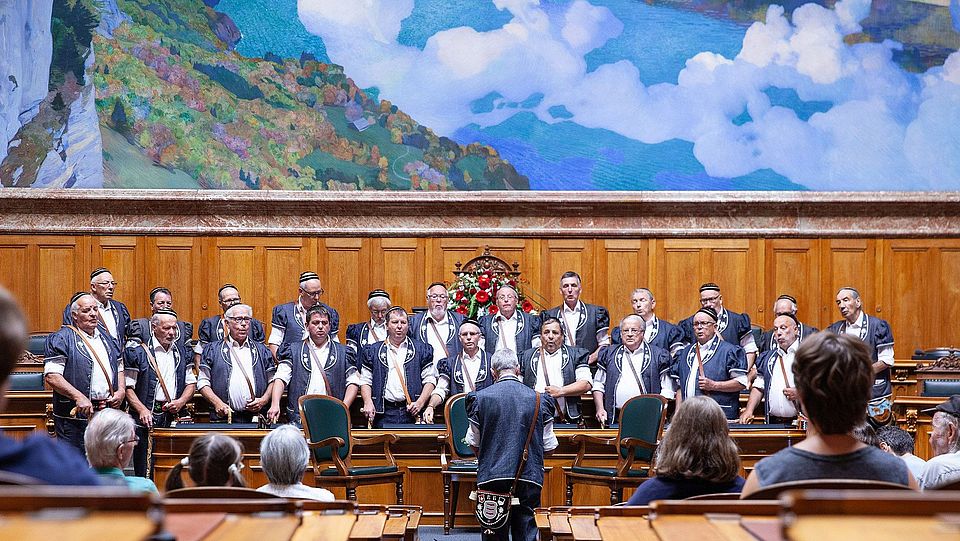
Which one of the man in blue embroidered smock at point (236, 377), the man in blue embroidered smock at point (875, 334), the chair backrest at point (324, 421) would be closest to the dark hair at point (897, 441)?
the chair backrest at point (324, 421)

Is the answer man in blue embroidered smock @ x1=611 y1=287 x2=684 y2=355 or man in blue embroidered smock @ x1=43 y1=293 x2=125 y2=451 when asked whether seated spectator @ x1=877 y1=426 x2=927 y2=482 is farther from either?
man in blue embroidered smock @ x1=43 y1=293 x2=125 y2=451

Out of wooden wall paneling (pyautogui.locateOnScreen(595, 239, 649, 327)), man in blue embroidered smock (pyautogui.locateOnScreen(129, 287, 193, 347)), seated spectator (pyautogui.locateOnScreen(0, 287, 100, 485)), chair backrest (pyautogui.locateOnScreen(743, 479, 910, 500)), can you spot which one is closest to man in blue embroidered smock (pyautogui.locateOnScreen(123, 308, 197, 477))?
man in blue embroidered smock (pyautogui.locateOnScreen(129, 287, 193, 347))

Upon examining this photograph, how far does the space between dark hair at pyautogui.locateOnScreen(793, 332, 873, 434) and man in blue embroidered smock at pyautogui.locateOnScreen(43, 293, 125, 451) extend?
670cm

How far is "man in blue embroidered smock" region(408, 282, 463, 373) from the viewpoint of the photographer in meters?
9.72

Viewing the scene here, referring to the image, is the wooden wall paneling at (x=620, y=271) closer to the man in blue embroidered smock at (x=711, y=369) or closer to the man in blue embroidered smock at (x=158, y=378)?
the man in blue embroidered smock at (x=711, y=369)

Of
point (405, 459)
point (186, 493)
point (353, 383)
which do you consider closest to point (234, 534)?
Answer: point (186, 493)

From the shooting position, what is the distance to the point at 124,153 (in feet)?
42.1

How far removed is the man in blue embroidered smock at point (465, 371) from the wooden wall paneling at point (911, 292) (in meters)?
6.04

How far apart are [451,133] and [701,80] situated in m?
3.25

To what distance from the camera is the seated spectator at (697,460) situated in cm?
362

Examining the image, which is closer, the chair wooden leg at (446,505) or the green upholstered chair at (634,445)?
the green upholstered chair at (634,445)

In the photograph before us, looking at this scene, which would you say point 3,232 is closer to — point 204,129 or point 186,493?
point 204,129

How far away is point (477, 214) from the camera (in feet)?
42.0

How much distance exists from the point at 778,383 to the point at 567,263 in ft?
14.0
